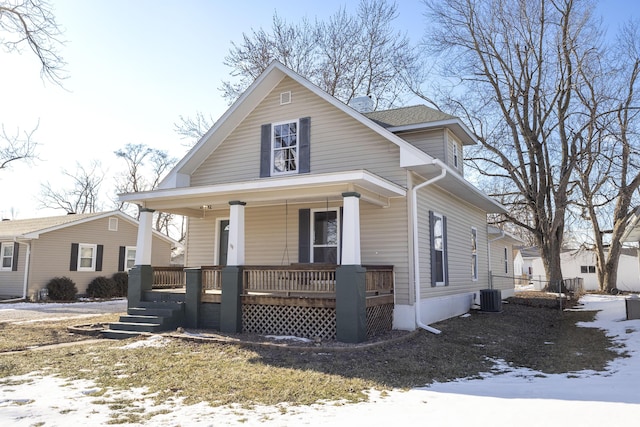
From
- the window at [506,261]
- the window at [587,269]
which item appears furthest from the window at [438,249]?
the window at [587,269]

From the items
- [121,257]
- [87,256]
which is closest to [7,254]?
[87,256]

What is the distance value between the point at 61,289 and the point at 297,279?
619 inches

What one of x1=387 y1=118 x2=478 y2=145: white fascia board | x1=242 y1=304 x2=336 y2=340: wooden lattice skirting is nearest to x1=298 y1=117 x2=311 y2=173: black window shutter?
x1=387 y1=118 x2=478 y2=145: white fascia board

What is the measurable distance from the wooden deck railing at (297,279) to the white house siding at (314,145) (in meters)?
2.38

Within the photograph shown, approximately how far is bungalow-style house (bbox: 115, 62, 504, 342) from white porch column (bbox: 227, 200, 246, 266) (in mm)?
23

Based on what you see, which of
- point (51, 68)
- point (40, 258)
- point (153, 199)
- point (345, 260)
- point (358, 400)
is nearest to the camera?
point (358, 400)

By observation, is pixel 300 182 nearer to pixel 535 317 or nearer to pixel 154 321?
pixel 154 321

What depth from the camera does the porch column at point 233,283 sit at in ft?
32.2

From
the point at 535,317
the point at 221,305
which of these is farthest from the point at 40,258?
the point at 535,317

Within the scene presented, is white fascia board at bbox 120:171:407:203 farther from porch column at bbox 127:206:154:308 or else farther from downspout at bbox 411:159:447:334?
porch column at bbox 127:206:154:308

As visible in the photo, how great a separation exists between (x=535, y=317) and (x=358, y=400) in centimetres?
1100

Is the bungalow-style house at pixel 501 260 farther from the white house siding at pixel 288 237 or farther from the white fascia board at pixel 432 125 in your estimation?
the white house siding at pixel 288 237

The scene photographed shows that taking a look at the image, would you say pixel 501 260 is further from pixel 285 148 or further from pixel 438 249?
pixel 285 148

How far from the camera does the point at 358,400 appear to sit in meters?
5.16
